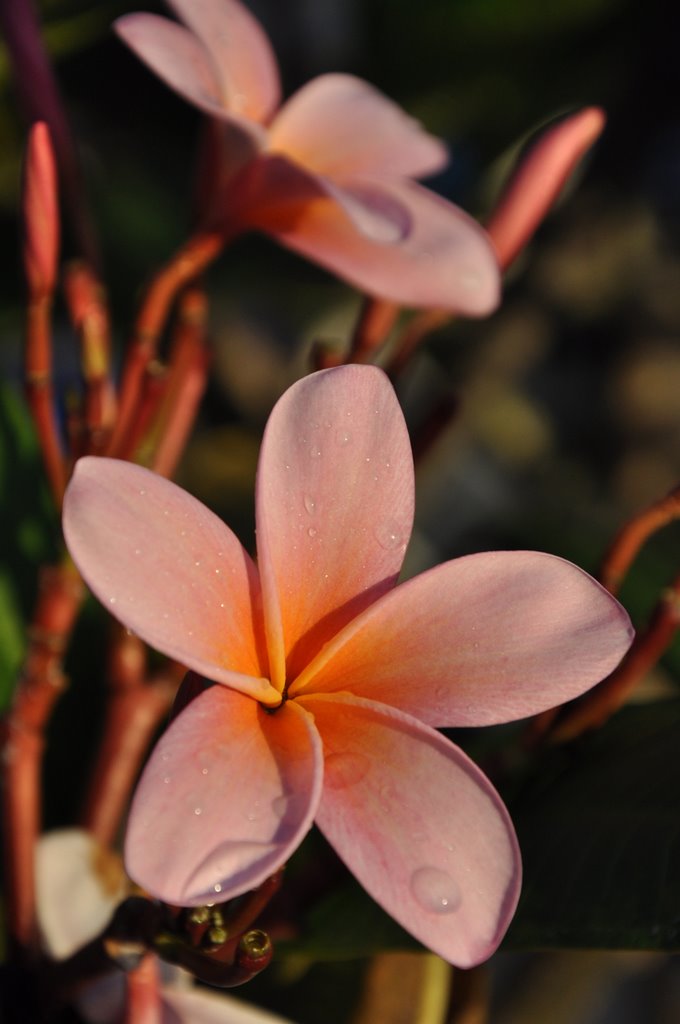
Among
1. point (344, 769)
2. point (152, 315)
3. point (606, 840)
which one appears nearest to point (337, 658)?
point (344, 769)

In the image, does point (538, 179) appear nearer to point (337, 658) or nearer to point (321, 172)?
point (321, 172)

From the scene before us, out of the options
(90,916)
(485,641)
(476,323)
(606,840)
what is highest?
(485,641)

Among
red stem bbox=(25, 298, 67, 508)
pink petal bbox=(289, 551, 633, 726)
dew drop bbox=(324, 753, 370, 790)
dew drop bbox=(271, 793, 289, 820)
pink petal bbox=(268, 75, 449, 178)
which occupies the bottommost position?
red stem bbox=(25, 298, 67, 508)

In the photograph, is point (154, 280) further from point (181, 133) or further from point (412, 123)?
point (181, 133)

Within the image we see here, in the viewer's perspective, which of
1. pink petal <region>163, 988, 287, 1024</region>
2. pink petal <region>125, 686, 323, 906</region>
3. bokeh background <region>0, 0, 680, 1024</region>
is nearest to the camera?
pink petal <region>125, 686, 323, 906</region>

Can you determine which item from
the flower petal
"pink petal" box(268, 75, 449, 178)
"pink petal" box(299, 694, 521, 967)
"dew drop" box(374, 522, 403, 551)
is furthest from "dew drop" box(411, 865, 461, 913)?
"pink petal" box(268, 75, 449, 178)

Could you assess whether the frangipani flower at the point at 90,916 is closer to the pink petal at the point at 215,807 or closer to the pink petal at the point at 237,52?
the pink petal at the point at 215,807

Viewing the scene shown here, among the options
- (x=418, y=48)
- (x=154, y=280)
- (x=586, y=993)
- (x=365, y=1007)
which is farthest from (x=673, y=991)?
(x=154, y=280)

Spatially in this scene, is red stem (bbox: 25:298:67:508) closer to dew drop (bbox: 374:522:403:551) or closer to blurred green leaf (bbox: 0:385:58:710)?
blurred green leaf (bbox: 0:385:58:710)
